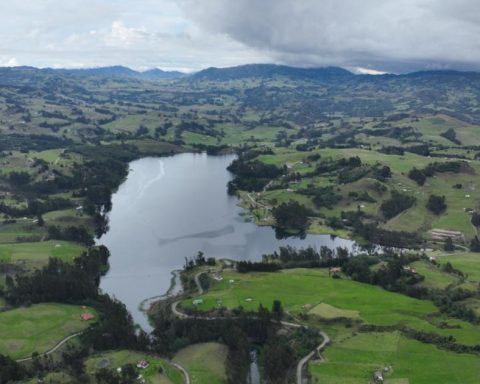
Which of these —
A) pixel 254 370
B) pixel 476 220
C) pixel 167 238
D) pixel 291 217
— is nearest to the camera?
pixel 254 370

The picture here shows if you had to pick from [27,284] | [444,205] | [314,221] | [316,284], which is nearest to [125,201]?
[314,221]

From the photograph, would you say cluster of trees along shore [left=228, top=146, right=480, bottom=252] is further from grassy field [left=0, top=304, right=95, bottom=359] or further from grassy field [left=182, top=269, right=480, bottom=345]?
grassy field [left=0, top=304, right=95, bottom=359]

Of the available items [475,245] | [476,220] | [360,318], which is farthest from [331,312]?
[476,220]

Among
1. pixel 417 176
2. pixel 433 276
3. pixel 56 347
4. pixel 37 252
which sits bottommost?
pixel 56 347

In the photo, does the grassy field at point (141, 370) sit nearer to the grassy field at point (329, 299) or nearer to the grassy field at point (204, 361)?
the grassy field at point (204, 361)

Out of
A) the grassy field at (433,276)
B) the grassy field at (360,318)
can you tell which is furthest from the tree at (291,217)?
the grassy field at (433,276)

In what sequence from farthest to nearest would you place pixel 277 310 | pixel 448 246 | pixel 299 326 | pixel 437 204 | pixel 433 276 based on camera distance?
pixel 437 204 → pixel 448 246 → pixel 433 276 → pixel 277 310 → pixel 299 326

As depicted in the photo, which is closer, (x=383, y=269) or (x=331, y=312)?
(x=331, y=312)

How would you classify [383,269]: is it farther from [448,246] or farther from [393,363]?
[448,246]
